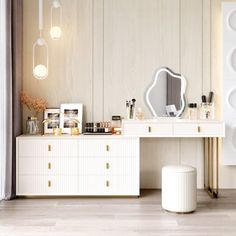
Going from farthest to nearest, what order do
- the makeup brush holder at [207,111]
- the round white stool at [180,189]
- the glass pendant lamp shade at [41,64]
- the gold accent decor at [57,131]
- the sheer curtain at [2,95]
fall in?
the makeup brush holder at [207,111], the gold accent decor at [57,131], the glass pendant lamp shade at [41,64], the sheer curtain at [2,95], the round white stool at [180,189]

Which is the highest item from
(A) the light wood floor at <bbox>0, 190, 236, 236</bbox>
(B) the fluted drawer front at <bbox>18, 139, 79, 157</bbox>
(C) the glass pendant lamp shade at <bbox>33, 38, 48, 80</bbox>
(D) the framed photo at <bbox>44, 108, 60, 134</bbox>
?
(C) the glass pendant lamp shade at <bbox>33, 38, 48, 80</bbox>

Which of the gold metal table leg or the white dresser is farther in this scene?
the gold metal table leg

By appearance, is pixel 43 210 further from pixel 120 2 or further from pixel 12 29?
pixel 120 2

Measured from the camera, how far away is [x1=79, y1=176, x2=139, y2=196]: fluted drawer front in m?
4.35

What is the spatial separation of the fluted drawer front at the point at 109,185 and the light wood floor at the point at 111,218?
0.07 m

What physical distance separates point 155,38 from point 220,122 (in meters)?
1.23

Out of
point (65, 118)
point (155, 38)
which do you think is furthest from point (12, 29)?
point (155, 38)

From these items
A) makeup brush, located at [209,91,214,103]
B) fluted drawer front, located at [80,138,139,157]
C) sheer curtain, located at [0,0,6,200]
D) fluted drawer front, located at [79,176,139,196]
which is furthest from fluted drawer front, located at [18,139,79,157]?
makeup brush, located at [209,91,214,103]

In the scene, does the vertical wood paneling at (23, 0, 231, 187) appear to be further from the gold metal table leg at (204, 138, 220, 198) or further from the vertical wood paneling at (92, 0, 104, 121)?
the gold metal table leg at (204, 138, 220, 198)

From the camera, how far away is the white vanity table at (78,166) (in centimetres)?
434

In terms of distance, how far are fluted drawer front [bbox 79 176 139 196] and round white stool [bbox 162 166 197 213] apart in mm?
598

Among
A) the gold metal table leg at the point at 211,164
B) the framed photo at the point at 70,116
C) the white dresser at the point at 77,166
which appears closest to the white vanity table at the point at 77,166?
the white dresser at the point at 77,166

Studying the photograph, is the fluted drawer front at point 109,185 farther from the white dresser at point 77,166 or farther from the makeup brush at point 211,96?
the makeup brush at point 211,96

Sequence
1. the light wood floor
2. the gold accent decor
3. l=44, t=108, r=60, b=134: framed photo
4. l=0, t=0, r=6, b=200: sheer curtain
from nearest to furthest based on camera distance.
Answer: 1. the light wood floor
2. l=0, t=0, r=6, b=200: sheer curtain
3. the gold accent decor
4. l=44, t=108, r=60, b=134: framed photo
